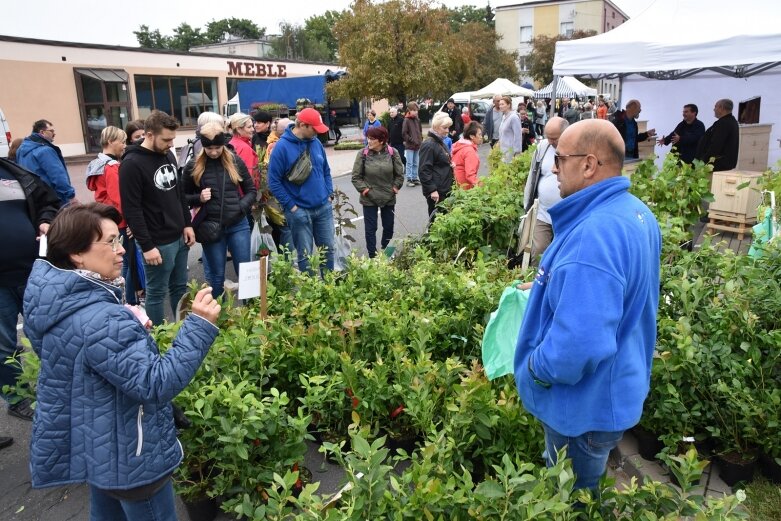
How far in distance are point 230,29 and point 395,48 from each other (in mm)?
70988

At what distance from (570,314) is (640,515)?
2.25ft

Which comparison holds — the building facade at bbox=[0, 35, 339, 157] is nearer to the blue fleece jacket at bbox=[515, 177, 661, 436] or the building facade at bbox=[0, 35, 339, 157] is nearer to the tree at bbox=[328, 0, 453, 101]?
the tree at bbox=[328, 0, 453, 101]

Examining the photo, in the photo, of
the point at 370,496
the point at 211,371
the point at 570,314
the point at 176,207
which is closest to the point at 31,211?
the point at 176,207

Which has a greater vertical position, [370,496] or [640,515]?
[370,496]

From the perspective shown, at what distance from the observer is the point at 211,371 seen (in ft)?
9.84

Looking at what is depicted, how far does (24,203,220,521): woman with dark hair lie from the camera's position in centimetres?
187

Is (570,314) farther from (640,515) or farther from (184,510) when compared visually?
(184,510)

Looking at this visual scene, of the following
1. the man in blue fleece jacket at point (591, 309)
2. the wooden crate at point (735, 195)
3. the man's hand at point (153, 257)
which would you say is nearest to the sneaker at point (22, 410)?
the man's hand at point (153, 257)

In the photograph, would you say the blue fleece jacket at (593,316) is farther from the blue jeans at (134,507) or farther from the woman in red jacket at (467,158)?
the woman in red jacket at (467,158)

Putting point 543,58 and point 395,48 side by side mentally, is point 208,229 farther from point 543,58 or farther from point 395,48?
point 543,58

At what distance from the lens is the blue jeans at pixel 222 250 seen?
17.0 ft

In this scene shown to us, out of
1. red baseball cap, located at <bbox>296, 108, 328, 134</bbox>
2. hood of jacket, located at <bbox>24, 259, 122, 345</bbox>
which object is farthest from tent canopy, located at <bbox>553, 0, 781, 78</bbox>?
hood of jacket, located at <bbox>24, 259, 122, 345</bbox>

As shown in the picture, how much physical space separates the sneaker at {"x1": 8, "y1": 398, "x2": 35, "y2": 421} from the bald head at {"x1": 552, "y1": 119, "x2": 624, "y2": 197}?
3.80 metres

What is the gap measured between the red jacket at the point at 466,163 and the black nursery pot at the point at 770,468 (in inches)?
198
